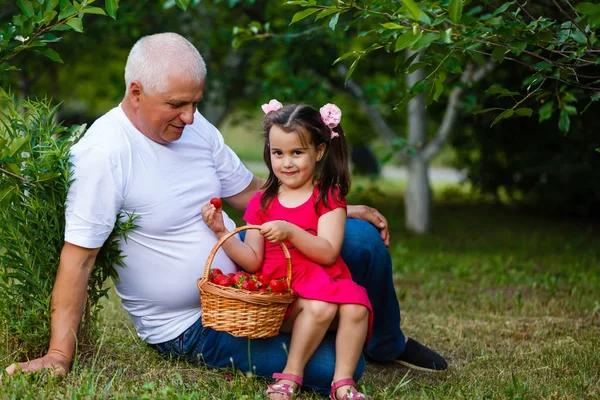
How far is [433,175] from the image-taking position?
19703mm

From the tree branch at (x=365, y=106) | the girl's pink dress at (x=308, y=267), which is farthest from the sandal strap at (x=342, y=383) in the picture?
the tree branch at (x=365, y=106)

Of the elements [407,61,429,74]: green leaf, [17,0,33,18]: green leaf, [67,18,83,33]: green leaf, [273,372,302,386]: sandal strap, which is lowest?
[273,372,302,386]: sandal strap

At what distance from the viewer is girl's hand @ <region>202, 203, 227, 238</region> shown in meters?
3.21

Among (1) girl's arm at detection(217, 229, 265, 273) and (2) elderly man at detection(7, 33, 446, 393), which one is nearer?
(2) elderly man at detection(7, 33, 446, 393)

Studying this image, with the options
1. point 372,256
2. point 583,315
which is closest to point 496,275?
point 583,315

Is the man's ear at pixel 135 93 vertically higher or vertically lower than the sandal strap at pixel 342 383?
higher

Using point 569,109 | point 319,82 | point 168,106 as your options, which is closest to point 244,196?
point 168,106

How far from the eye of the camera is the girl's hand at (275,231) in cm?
302

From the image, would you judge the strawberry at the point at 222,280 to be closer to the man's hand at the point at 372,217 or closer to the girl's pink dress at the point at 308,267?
the girl's pink dress at the point at 308,267

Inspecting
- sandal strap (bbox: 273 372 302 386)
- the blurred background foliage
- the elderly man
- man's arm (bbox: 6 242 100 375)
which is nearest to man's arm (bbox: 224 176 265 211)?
the elderly man

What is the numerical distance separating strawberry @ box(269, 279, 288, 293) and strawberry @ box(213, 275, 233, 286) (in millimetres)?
157

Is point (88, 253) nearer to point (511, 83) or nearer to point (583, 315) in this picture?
point (583, 315)

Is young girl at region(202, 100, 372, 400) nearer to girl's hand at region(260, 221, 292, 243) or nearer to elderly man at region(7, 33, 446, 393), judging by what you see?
girl's hand at region(260, 221, 292, 243)

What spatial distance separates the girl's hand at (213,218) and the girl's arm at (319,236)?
27 cm
